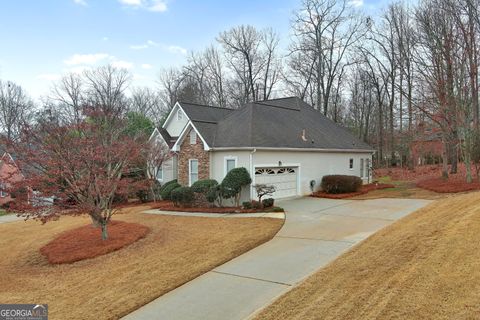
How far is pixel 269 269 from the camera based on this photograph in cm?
664

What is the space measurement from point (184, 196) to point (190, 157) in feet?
9.15

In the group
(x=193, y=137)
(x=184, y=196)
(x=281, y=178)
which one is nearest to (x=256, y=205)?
(x=281, y=178)

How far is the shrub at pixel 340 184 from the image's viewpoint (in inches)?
722

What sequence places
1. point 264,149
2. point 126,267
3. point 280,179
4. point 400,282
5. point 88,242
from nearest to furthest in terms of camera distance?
point 400,282
point 126,267
point 88,242
point 264,149
point 280,179

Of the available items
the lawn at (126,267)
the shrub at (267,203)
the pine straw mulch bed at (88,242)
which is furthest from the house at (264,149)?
the pine straw mulch bed at (88,242)

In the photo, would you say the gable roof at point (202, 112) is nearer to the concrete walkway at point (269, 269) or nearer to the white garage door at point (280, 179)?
the white garage door at point (280, 179)

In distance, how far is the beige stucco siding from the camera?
52.0 feet

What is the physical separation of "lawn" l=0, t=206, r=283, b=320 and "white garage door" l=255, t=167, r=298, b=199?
168 inches

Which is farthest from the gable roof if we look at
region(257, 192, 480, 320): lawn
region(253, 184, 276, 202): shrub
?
region(257, 192, 480, 320): lawn

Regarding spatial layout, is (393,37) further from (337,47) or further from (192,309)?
(192,309)

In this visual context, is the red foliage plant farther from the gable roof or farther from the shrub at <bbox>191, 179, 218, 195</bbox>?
the gable roof

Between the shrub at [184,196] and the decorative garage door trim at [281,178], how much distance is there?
3235mm

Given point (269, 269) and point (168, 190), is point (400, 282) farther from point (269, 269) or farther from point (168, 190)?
point (168, 190)

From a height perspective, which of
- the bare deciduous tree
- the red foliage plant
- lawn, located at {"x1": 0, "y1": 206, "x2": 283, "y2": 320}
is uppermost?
the bare deciduous tree
